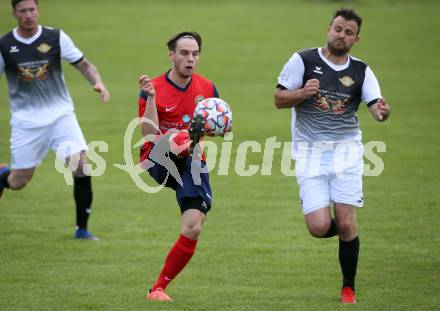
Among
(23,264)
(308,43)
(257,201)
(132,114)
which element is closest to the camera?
(23,264)

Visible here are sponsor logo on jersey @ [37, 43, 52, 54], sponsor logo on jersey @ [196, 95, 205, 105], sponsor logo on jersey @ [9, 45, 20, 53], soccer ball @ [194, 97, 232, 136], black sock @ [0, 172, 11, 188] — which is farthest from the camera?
black sock @ [0, 172, 11, 188]

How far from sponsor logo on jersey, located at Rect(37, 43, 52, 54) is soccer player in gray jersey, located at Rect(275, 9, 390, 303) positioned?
11.9ft

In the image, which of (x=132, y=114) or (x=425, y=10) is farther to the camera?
(x=425, y=10)

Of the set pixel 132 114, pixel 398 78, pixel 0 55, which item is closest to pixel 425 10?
pixel 398 78

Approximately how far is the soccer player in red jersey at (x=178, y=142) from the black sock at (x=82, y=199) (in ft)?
8.89

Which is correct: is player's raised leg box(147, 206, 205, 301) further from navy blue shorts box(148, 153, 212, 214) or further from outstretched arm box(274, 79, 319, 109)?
outstretched arm box(274, 79, 319, 109)

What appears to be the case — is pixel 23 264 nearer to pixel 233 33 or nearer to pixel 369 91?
pixel 369 91

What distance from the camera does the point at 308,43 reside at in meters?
28.8

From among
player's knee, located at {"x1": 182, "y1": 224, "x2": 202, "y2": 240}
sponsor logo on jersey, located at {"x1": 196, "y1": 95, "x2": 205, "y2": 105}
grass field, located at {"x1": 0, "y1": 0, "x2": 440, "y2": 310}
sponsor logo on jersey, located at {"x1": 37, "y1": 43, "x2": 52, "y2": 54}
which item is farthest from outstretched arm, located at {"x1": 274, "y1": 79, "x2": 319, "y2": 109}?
sponsor logo on jersey, located at {"x1": 37, "y1": 43, "x2": 52, "y2": 54}

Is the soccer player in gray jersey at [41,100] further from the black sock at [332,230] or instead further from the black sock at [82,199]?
the black sock at [332,230]

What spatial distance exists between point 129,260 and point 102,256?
1.19ft

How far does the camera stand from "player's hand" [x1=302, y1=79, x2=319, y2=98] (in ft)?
26.6

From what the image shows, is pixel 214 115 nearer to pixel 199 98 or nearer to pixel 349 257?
pixel 199 98

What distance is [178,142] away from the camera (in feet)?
27.6
